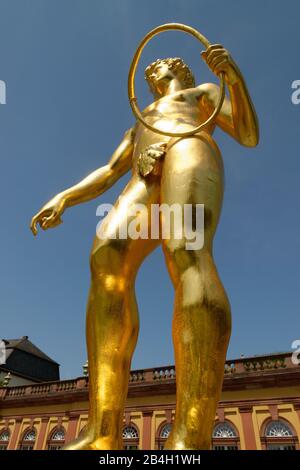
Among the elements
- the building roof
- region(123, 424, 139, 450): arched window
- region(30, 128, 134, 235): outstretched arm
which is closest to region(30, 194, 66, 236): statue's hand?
region(30, 128, 134, 235): outstretched arm

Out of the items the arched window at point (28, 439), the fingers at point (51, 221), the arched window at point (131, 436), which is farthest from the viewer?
the arched window at point (28, 439)

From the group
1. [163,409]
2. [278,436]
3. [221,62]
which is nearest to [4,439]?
[163,409]

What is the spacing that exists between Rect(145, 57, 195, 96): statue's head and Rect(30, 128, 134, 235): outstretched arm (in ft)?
1.59

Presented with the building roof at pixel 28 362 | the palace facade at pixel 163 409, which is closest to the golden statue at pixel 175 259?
the palace facade at pixel 163 409

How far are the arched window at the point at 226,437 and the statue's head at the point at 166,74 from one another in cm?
1460

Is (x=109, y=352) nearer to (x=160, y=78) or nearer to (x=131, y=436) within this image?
(x=160, y=78)

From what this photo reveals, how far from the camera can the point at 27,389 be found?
827 inches

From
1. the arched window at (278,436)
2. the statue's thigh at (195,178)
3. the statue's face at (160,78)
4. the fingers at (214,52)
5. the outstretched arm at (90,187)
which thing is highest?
the arched window at (278,436)

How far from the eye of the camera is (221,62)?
245 centimetres

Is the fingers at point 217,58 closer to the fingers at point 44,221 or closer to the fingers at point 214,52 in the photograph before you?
the fingers at point 214,52

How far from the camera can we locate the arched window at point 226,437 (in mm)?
14477

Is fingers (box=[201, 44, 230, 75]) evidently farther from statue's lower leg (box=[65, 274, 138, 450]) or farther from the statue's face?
statue's lower leg (box=[65, 274, 138, 450])

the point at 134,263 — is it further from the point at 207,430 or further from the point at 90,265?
the point at 207,430

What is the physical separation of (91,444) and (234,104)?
7.11ft
